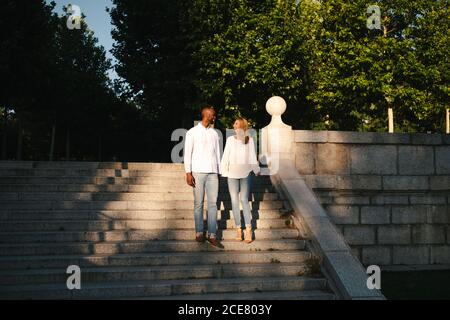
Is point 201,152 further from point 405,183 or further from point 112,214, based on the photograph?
point 405,183

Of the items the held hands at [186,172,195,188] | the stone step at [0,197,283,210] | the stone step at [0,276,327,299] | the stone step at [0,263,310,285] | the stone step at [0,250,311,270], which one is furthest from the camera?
the stone step at [0,197,283,210]

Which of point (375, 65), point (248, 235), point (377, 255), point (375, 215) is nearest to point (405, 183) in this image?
point (375, 215)

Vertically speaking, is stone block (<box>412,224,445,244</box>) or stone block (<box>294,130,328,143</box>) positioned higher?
stone block (<box>294,130,328,143</box>)

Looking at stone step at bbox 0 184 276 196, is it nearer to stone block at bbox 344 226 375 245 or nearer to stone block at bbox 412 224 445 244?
stone block at bbox 344 226 375 245

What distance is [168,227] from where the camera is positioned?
289 inches

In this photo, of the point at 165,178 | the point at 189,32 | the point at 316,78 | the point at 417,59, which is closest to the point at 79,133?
the point at 189,32

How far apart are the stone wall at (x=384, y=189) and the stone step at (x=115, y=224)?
68.7 inches

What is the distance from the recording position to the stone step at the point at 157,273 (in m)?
5.61

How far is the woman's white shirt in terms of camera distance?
6.90 metres

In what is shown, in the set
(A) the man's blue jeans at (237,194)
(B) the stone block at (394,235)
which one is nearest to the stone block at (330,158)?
(B) the stone block at (394,235)

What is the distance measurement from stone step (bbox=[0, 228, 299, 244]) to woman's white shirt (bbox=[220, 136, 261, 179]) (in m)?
0.98

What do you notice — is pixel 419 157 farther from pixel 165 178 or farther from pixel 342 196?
pixel 165 178

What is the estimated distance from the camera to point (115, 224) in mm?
7238

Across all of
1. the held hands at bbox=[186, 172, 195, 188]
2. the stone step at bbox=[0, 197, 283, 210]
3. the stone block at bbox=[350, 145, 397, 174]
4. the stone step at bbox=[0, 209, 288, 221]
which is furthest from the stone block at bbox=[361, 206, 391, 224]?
the held hands at bbox=[186, 172, 195, 188]
